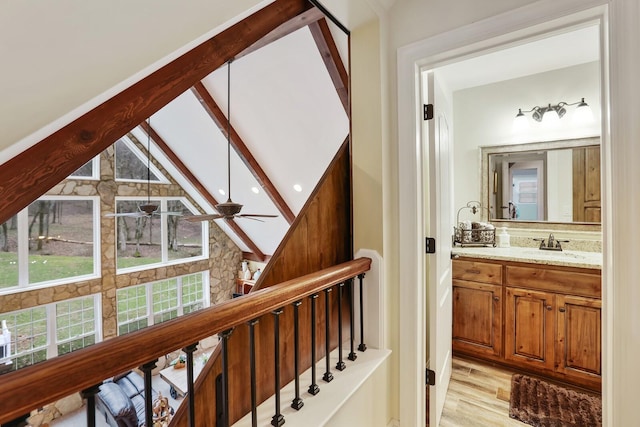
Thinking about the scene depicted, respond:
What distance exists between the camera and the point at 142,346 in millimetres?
733

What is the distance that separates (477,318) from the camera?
2727 millimetres

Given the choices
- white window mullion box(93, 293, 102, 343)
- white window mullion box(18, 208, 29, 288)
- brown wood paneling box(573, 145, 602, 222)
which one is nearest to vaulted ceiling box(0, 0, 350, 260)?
brown wood paneling box(573, 145, 602, 222)

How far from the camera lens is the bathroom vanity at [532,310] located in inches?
90.1

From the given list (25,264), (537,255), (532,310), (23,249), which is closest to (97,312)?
(25,264)

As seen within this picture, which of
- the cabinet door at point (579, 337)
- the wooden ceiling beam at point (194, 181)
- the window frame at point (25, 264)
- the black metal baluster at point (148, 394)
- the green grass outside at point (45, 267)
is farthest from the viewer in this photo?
the wooden ceiling beam at point (194, 181)

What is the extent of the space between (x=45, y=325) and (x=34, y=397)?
6526 millimetres

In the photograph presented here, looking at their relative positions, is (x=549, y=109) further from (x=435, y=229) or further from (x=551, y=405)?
(x=551, y=405)

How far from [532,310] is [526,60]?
214 cm

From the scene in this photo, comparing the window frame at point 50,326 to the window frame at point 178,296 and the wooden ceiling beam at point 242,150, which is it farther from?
the wooden ceiling beam at point 242,150

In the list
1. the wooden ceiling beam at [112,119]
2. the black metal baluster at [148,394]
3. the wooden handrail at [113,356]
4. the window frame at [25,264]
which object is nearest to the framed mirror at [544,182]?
the wooden ceiling beam at [112,119]

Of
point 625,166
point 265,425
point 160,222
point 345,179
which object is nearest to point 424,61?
point 345,179

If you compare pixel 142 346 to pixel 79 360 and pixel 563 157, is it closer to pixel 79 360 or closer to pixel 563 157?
pixel 79 360

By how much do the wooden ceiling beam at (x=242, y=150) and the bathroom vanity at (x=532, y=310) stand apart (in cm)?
312

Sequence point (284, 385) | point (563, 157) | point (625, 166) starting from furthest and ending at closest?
point (563, 157), point (284, 385), point (625, 166)
